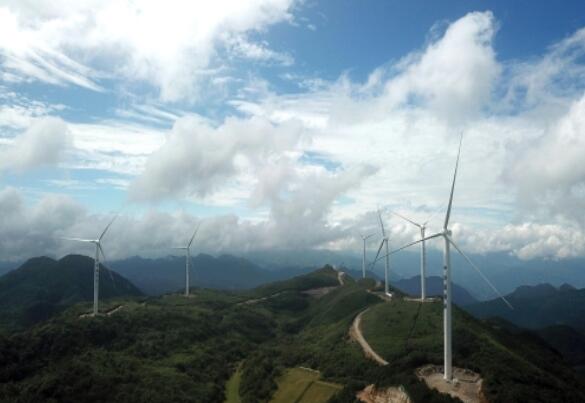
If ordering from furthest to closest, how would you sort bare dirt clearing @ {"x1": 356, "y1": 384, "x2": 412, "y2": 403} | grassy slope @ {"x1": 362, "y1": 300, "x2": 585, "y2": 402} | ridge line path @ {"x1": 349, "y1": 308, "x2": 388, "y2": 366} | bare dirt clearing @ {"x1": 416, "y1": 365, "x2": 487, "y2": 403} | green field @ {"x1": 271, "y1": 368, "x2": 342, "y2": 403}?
ridge line path @ {"x1": 349, "y1": 308, "x2": 388, "y2": 366}, green field @ {"x1": 271, "y1": 368, "x2": 342, "y2": 403}, grassy slope @ {"x1": 362, "y1": 300, "x2": 585, "y2": 402}, bare dirt clearing @ {"x1": 356, "y1": 384, "x2": 412, "y2": 403}, bare dirt clearing @ {"x1": 416, "y1": 365, "x2": 487, "y2": 403}

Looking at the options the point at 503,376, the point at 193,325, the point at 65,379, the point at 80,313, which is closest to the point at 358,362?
the point at 503,376

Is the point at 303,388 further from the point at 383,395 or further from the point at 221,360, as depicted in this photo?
the point at 221,360

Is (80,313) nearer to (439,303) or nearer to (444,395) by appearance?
(439,303)

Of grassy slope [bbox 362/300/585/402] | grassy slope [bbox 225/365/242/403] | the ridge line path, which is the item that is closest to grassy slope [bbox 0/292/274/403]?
grassy slope [bbox 225/365/242/403]

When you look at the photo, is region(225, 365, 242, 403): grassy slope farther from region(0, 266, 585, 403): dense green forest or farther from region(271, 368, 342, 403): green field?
region(271, 368, 342, 403): green field

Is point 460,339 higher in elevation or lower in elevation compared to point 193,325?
higher
